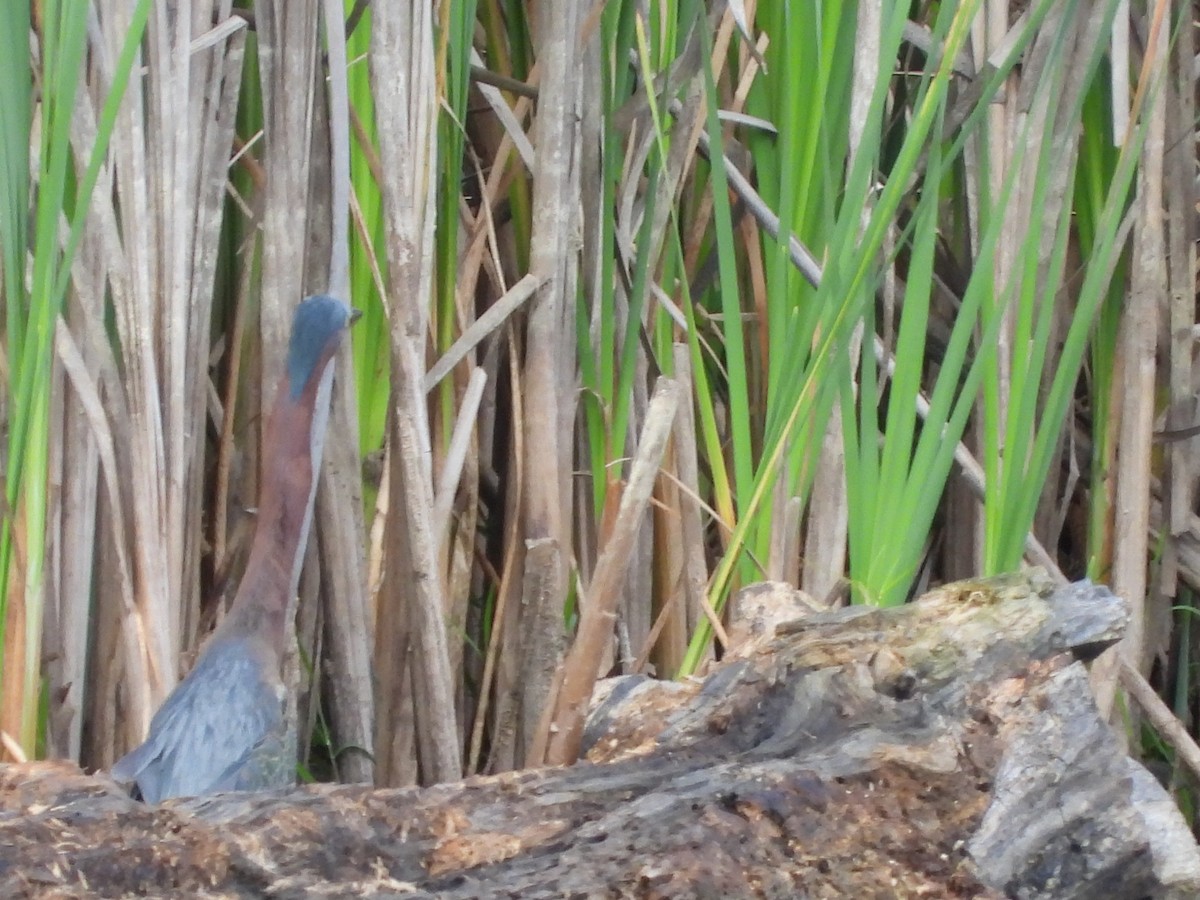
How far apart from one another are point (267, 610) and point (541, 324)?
13.0 inches

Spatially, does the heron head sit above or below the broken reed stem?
above

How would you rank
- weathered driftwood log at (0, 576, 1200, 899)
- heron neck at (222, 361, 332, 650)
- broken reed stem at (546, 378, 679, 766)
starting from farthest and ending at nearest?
heron neck at (222, 361, 332, 650), broken reed stem at (546, 378, 679, 766), weathered driftwood log at (0, 576, 1200, 899)

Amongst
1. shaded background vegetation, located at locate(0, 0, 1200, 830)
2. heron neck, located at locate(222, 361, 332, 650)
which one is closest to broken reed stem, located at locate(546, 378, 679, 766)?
shaded background vegetation, located at locate(0, 0, 1200, 830)

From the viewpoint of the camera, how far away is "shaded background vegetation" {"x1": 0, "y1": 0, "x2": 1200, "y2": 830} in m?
0.87

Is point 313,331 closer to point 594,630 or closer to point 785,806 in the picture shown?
point 594,630

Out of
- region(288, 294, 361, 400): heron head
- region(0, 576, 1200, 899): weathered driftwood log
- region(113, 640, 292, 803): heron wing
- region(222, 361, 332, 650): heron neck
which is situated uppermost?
region(288, 294, 361, 400): heron head

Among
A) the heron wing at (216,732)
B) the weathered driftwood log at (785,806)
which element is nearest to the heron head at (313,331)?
the heron wing at (216,732)

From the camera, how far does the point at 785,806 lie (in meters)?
0.57

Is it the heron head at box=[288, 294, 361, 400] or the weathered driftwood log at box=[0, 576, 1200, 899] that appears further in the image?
the heron head at box=[288, 294, 361, 400]

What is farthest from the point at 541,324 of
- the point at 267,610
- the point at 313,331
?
the point at 267,610

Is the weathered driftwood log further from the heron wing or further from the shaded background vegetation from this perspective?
the heron wing

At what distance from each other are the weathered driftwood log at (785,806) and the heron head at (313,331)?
0.36 meters

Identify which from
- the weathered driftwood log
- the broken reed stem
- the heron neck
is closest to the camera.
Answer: the weathered driftwood log

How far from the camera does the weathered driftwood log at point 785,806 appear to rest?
51 cm
